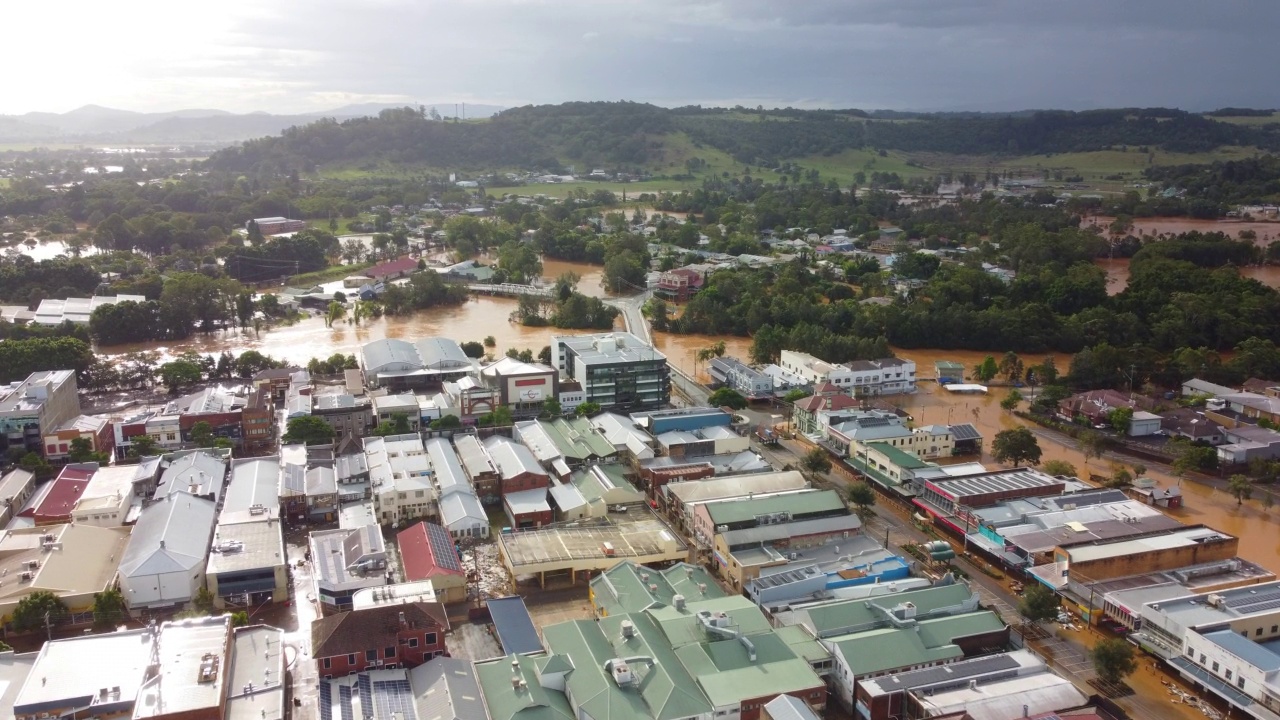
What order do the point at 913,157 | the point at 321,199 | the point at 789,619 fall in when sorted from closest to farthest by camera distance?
the point at 789,619 → the point at 321,199 → the point at 913,157

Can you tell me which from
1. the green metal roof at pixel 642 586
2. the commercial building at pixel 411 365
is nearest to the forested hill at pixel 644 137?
the commercial building at pixel 411 365

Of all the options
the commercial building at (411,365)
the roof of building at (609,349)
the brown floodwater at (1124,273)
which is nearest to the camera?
the roof of building at (609,349)

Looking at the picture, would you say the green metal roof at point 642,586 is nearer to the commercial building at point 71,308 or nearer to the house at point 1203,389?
the house at point 1203,389

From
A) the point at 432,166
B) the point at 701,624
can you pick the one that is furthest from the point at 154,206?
the point at 701,624

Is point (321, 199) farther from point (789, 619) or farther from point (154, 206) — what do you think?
point (789, 619)

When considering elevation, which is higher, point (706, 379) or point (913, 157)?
point (913, 157)

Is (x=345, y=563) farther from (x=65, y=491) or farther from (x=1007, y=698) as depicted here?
(x=1007, y=698)

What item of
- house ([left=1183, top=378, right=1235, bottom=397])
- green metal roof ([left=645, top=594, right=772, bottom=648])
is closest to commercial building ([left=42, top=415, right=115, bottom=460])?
green metal roof ([left=645, top=594, right=772, bottom=648])

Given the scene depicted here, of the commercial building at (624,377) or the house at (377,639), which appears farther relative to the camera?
the commercial building at (624,377)
